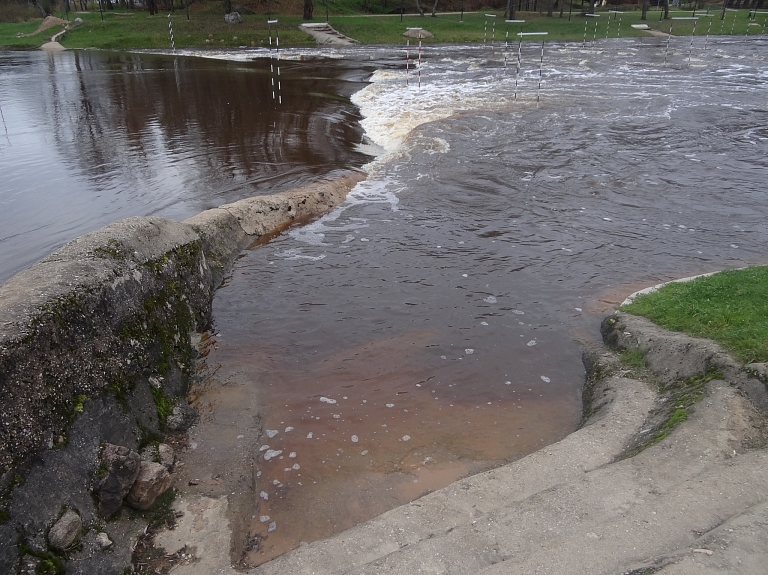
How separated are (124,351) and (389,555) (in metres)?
2.97

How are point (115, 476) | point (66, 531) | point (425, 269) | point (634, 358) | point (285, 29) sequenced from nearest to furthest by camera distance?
point (66, 531)
point (115, 476)
point (634, 358)
point (425, 269)
point (285, 29)

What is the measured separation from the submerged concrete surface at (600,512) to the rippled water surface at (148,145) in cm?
644

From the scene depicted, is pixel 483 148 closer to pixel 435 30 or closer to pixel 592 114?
pixel 592 114

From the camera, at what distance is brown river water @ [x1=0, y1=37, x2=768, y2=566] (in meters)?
5.34

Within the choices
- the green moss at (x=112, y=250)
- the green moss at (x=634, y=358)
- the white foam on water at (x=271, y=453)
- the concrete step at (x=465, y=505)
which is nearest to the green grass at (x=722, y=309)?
the green moss at (x=634, y=358)

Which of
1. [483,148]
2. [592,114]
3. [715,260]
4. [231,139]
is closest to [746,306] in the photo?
[715,260]

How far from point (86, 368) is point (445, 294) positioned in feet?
16.2

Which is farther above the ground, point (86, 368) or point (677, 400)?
point (86, 368)

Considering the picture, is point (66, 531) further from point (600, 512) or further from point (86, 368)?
point (600, 512)

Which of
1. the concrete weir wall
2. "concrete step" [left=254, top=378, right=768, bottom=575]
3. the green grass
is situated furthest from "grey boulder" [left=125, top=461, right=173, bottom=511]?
the green grass

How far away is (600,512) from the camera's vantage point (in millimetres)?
3916

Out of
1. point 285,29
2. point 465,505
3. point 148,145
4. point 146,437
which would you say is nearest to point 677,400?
point 465,505

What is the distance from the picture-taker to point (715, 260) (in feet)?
30.3

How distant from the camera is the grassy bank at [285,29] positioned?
140 feet
